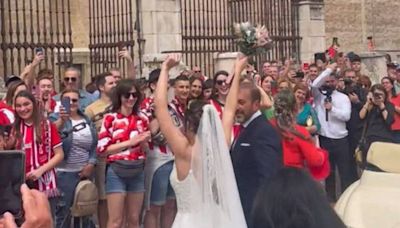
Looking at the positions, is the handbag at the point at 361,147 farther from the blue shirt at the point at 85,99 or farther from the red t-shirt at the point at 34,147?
the red t-shirt at the point at 34,147

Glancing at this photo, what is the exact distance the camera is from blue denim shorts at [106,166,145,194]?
8.98 metres

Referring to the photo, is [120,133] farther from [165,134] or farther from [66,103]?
[165,134]

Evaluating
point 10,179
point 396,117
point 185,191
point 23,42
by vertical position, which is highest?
point 23,42

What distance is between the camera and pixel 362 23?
34406 mm

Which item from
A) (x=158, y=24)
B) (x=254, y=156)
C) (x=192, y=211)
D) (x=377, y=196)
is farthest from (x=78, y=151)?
(x=158, y=24)

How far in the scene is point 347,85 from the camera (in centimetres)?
1320

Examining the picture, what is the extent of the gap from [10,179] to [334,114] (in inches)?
346

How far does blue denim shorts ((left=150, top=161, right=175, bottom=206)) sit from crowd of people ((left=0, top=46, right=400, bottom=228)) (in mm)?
11

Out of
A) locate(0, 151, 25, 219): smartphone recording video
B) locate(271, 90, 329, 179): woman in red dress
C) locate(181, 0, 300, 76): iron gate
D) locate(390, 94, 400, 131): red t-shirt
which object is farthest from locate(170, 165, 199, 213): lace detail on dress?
locate(181, 0, 300, 76): iron gate

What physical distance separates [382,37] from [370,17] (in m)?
0.94

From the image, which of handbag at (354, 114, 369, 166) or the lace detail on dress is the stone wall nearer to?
handbag at (354, 114, 369, 166)

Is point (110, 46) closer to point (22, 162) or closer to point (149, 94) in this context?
point (149, 94)

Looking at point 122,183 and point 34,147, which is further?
point 122,183

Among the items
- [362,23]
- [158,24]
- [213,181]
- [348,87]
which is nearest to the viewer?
[213,181]
